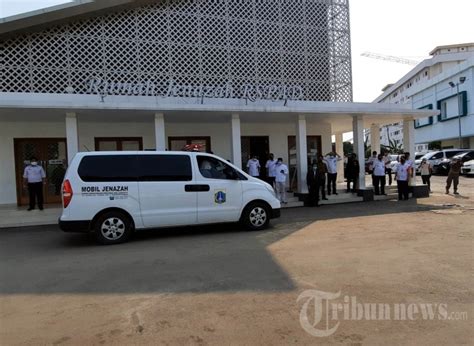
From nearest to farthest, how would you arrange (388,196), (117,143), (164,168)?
(164,168), (117,143), (388,196)

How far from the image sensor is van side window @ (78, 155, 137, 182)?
802 centimetres

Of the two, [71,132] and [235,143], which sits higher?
[71,132]

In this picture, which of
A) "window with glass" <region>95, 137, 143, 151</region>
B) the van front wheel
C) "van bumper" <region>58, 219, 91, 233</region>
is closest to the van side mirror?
the van front wheel

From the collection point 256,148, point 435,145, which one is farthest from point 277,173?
point 435,145

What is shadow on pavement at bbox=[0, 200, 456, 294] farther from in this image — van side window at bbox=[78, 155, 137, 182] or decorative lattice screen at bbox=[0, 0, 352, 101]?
decorative lattice screen at bbox=[0, 0, 352, 101]

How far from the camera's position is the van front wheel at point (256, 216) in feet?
29.5

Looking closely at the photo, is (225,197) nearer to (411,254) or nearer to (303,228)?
(303,228)

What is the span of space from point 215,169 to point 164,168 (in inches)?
44.8

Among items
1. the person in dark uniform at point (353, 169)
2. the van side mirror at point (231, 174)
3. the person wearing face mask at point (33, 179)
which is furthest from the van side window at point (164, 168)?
the person in dark uniform at point (353, 169)

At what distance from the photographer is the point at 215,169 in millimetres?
8883

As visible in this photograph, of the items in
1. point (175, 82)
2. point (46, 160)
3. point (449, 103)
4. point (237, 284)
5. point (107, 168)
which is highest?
point (449, 103)

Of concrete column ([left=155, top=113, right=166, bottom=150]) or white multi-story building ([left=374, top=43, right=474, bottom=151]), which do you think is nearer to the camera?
concrete column ([left=155, top=113, right=166, bottom=150])

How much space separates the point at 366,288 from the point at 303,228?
436 centimetres

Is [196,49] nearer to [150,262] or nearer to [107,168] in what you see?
[107,168]
